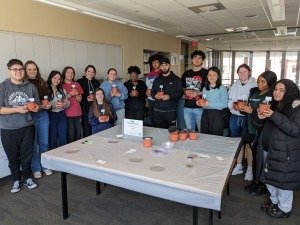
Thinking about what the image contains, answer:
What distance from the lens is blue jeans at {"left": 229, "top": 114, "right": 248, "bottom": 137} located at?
Result: 3.23m

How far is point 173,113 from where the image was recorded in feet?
12.3

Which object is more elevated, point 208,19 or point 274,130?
point 208,19

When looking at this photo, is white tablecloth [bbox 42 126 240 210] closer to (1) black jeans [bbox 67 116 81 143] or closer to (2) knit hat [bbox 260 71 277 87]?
(2) knit hat [bbox 260 71 277 87]

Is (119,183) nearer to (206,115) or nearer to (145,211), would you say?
(145,211)

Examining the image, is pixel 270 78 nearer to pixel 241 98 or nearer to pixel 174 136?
pixel 241 98

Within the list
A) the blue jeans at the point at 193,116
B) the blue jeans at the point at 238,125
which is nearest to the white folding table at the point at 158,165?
the blue jeans at the point at 238,125

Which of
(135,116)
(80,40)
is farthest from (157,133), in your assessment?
(80,40)

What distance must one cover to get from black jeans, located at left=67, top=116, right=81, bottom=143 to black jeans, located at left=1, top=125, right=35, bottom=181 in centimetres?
77

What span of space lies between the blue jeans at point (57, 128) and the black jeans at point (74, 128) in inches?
3.3

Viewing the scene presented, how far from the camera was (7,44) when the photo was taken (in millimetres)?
3455

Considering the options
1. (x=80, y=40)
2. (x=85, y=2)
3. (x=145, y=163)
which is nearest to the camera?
(x=145, y=163)

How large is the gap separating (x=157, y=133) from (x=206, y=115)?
0.84 metres

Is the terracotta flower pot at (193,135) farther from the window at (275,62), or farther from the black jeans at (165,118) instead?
the window at (275,62)

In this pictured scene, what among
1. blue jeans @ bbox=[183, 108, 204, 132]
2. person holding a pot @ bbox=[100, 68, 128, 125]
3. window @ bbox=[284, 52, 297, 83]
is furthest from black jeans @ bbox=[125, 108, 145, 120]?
window @ bbox=[284, 52, 297, 83]
